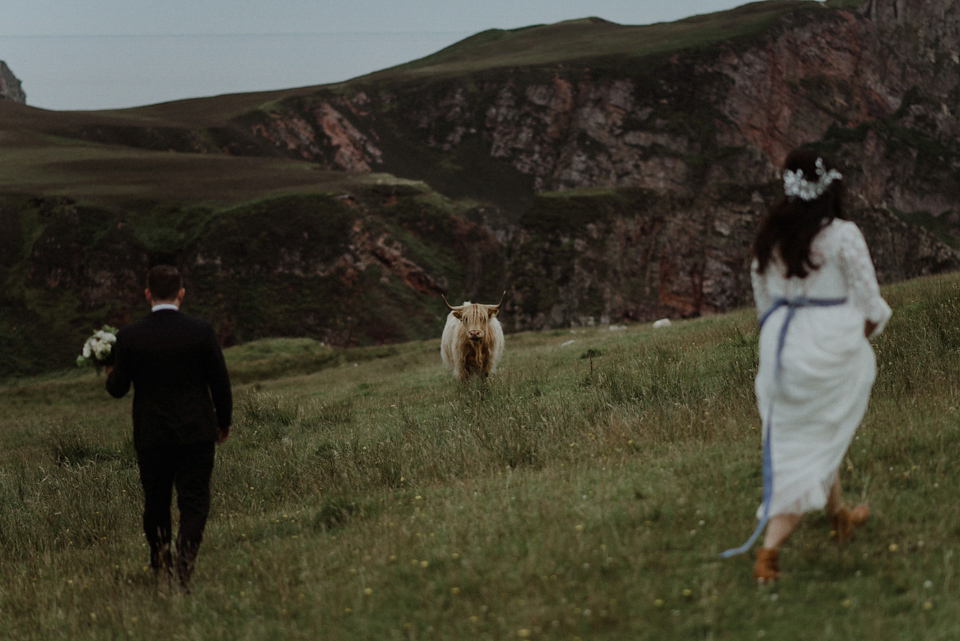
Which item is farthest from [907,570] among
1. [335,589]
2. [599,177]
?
[599,177]

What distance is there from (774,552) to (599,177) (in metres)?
116

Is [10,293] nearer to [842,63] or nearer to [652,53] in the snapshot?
[652,53]

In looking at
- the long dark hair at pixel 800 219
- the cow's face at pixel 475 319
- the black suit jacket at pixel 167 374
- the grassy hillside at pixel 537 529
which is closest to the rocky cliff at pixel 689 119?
the cow's face at pixel 475 319

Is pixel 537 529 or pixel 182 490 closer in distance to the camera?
pixel 537 529

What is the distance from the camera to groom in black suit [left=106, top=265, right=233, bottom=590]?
20.2 feet

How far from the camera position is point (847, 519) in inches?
207

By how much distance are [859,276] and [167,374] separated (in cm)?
501

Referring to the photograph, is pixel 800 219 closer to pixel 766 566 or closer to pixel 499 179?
pixel 766 566

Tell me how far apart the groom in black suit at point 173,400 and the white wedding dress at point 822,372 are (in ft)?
13.5

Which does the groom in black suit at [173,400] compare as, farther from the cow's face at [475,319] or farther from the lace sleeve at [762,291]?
the cow's face at [475,319]

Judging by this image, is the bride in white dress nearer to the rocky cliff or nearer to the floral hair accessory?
the floral hair accessory

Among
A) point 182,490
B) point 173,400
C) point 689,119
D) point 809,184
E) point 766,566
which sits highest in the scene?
point 689,119

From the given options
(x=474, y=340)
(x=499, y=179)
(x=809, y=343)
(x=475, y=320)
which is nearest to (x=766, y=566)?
(x=809, y=343)

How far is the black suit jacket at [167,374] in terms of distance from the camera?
6156mm
